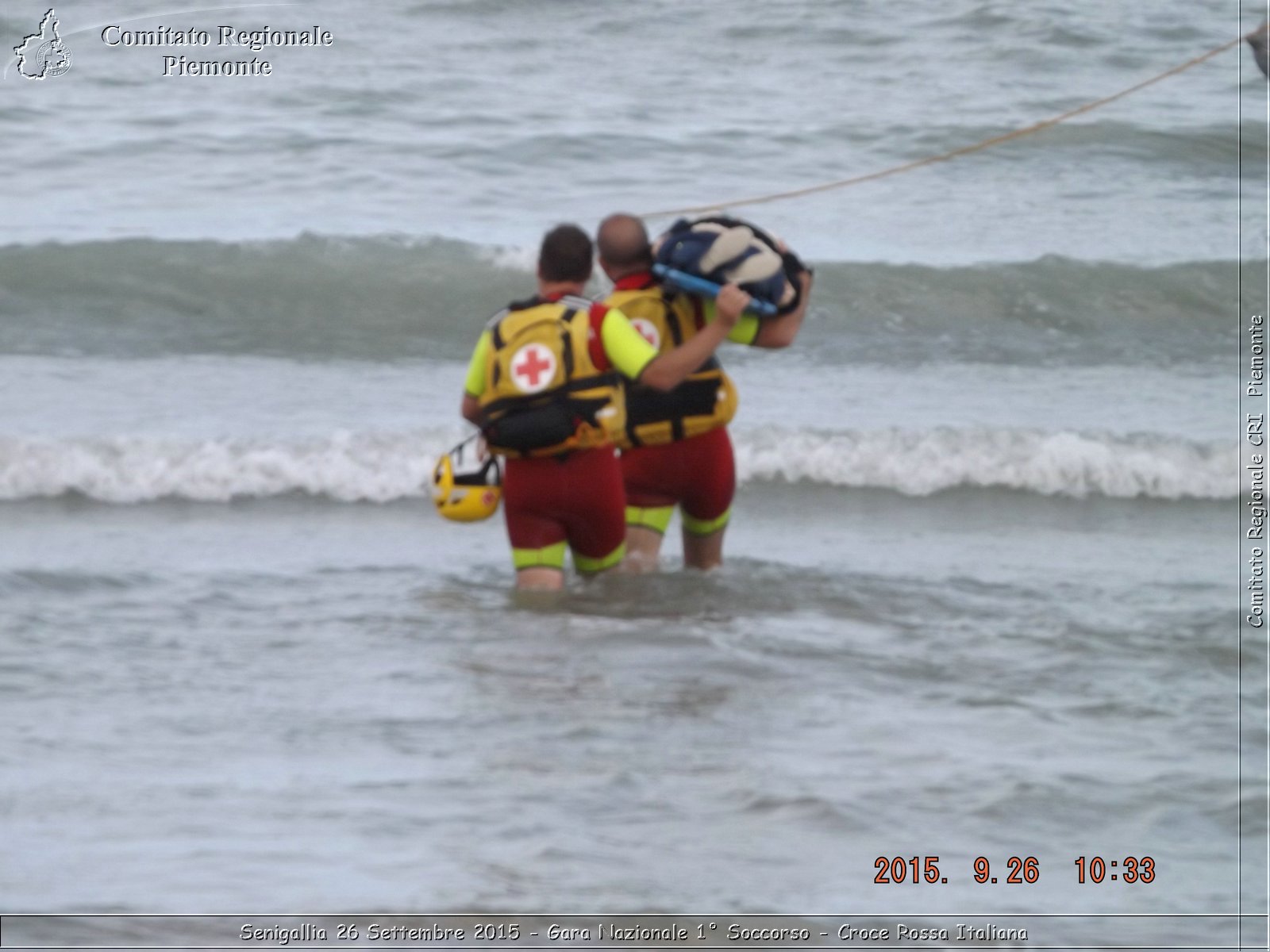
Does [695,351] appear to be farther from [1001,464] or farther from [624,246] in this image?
[1001,464]

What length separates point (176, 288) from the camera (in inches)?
460

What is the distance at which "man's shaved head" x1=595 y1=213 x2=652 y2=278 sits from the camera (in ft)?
19.5

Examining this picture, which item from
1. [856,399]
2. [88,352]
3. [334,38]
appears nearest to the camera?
[856,399]

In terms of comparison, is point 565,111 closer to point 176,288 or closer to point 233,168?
point 233,168

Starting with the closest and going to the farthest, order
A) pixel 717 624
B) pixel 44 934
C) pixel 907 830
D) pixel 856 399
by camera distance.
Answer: pixel 44 934 → pixel 907 830 → pixel 717 624 → pixel 856 399

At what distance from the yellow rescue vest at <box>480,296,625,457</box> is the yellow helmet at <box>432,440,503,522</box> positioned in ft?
0.73

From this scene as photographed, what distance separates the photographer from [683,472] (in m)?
6.17

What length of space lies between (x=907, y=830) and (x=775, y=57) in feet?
42.0

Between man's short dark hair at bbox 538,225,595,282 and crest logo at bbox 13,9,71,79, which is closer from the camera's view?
man's short dark hair at bbox 538,225,595,282

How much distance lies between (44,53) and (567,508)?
12.0 metres

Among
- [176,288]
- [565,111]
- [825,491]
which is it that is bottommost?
[825,491]

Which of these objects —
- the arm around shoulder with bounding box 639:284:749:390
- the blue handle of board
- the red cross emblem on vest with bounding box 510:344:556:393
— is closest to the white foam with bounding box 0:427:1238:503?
the red cross emblem on vest with bounding box 510:344:556:393

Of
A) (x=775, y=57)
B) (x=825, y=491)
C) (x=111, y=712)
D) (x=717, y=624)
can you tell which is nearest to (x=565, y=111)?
(x=775, y=57)

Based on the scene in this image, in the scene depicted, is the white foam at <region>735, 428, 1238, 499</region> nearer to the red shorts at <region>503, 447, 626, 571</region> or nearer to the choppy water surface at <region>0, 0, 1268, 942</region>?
the choppy water surface at <region>0, 0, 1268, 942</region>
